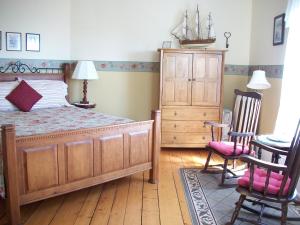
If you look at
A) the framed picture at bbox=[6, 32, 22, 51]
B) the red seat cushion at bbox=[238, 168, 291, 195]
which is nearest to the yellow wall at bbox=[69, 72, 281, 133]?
the framed picture at bbox=[6, 32, 22, 51]

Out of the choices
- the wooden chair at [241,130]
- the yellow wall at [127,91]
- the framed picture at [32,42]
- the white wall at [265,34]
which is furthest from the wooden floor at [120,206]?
the framed picture at [32,42]

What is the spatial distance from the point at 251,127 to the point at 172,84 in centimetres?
138

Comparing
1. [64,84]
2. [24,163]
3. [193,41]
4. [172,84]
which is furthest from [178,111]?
[24,163]

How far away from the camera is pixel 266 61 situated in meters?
4.41

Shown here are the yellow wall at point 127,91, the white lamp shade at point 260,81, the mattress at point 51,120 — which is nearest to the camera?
the mattress at point 51,120

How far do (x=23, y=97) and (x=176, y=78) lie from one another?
212cm

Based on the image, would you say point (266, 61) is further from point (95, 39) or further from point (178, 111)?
point (95, 39)

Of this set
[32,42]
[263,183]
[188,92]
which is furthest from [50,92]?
[263,183]

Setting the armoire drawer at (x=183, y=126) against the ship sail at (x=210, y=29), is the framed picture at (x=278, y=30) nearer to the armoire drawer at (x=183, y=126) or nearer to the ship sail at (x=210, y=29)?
the ship sail at (x=210, y=29)

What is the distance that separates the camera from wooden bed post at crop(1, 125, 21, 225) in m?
2.38

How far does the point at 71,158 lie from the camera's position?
2.81m

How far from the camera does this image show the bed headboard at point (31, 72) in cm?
445

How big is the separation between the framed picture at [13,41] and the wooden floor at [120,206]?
8.34ft

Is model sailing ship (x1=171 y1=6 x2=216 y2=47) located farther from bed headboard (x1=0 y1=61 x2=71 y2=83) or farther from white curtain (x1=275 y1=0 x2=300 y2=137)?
bed headboard (x1=0 y1=61 x2=71 y2=83)
